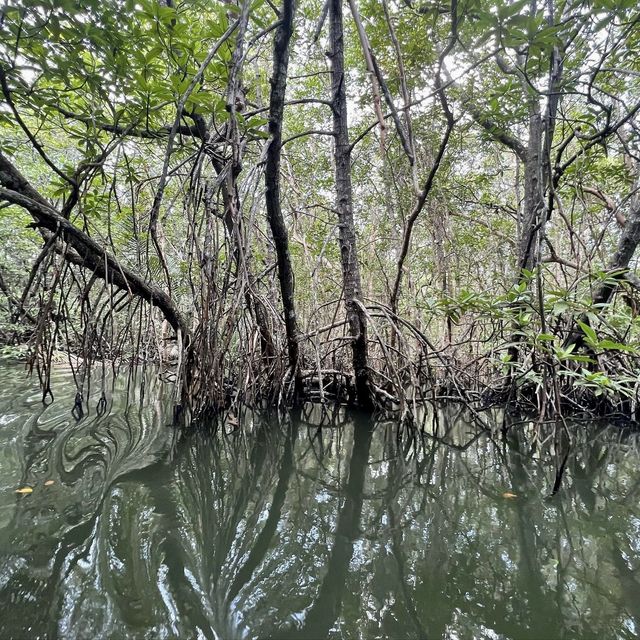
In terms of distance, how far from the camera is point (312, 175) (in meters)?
5.54

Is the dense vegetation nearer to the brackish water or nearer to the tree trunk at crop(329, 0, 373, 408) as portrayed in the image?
the tree trunk at crop(329, 0, 373, 408)

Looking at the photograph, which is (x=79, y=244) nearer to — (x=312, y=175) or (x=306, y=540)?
(x=306, y=540)

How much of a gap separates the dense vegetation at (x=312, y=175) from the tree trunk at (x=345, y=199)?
1cm

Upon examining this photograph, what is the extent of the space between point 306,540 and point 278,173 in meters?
1.89

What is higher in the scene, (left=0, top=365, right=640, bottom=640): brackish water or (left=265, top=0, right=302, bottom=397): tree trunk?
(left=265, top=0, right=302, bottom=397): tree trunk

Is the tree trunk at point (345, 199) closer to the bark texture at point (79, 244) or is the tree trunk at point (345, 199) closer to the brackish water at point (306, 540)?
the brackish water at point (306, 540)

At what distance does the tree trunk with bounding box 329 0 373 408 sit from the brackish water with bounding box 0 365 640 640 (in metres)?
0.91

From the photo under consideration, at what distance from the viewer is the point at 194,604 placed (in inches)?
40.8

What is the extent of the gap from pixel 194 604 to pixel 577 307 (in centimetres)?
189

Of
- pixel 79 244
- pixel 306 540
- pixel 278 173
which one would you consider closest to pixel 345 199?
pixel 278 173

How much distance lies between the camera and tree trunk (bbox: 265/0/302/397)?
167 cm

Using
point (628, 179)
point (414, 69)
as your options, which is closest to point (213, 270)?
point (414, 69)

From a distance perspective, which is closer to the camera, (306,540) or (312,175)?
(306,540)

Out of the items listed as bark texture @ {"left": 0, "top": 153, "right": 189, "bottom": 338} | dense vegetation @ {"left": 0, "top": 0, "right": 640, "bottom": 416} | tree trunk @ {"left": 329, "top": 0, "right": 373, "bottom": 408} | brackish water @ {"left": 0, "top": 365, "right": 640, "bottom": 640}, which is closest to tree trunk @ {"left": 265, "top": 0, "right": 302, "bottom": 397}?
Result: dense vegetation @ {"left": 0, "top": 0, "right": 640, "bottom": 416}
